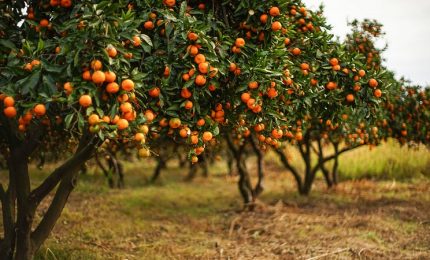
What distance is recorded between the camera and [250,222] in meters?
8.27

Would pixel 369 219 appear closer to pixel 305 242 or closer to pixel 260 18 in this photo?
pixel 305 242

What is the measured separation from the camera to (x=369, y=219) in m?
8.14

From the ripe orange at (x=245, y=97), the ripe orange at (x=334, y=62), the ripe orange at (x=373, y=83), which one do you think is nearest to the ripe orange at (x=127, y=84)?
the ripe orange at (x=245, y=97)

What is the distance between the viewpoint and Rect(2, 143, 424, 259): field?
633cm

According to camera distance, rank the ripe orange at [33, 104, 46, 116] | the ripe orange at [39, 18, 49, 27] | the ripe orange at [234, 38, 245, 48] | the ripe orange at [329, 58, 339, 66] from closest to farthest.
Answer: the ripe orange at [33, 104, 46, 116] < the ripe orange at [234, 38, 245, 48] < the ripe orange at [39, 18, 49, 27] < the ripe orange at [329, 58, 339, 66]

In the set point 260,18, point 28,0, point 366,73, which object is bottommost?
point 366,73

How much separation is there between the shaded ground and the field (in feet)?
0.05

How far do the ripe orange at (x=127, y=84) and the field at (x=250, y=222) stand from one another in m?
3.25

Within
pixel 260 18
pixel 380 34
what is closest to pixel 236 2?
pixel 260 18

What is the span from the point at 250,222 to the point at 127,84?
572 centimetres

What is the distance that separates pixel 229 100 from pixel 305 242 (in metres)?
3.78

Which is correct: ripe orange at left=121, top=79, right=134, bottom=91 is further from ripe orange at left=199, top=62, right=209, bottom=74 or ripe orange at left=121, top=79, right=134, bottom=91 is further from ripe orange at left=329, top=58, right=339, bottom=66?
ripe orange at left=329, top=58, right=339, bottom=66

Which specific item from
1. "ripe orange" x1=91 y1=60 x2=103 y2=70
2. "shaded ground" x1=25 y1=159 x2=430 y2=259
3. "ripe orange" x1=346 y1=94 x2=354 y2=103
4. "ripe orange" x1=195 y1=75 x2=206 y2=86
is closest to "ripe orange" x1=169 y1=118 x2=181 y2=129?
"ripe orange" x1=195 y1=75 x2=206 y2=86

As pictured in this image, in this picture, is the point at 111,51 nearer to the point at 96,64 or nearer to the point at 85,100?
the point at 96,64
